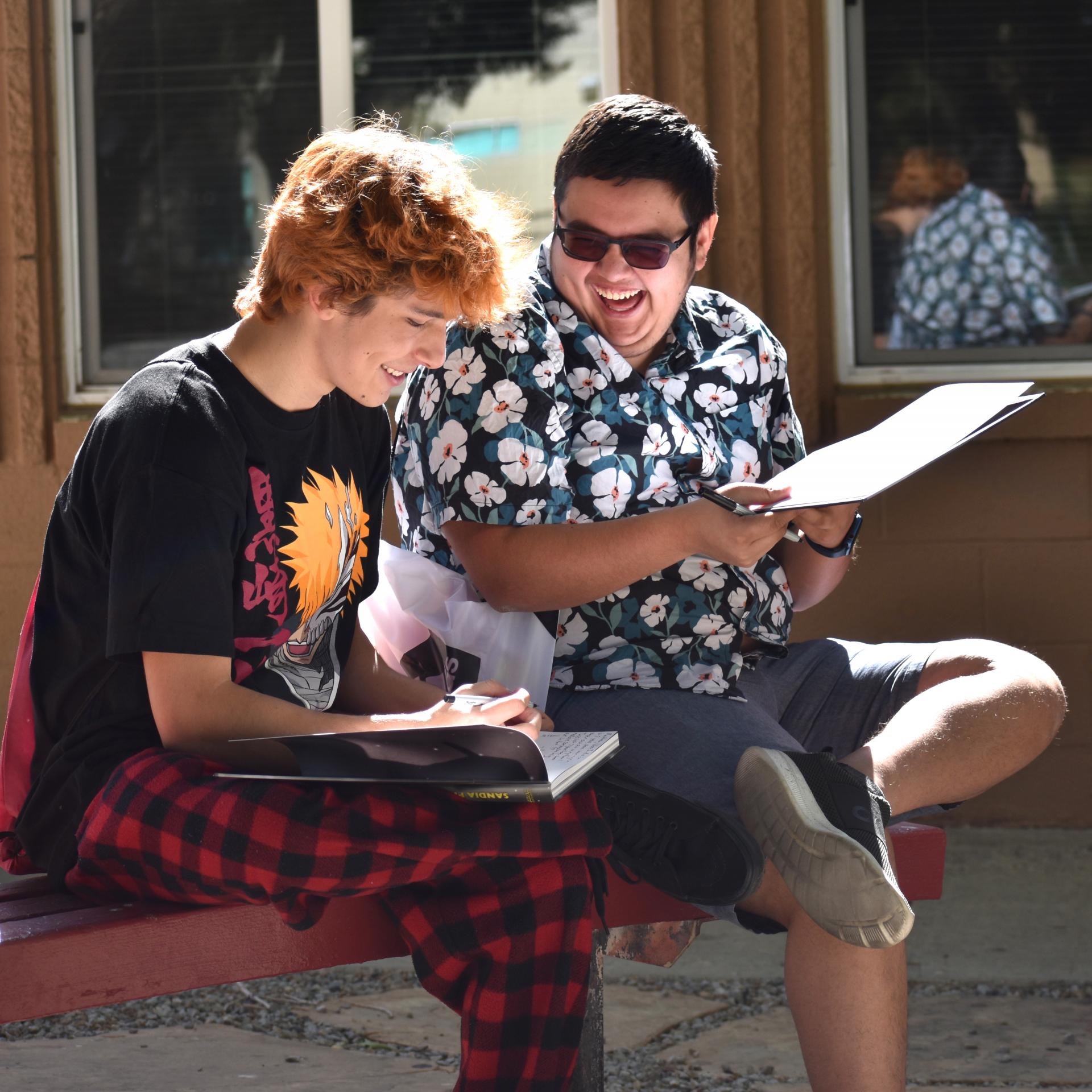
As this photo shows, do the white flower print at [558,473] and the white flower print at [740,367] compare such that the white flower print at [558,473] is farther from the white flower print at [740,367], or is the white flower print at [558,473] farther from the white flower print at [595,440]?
the white flower print at [740,367]

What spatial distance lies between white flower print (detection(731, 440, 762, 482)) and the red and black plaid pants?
85cm

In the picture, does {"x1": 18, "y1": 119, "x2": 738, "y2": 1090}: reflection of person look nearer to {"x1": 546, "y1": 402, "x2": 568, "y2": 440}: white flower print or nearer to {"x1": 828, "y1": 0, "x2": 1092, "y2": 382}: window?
{"x1": 546, "y1": 402, "x2": 568, "y2": 440}: white flower print

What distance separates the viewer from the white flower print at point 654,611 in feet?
8.47

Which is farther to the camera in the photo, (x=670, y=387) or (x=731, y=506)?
(x=670, y=387)

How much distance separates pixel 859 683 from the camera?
273cm

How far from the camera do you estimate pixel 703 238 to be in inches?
107

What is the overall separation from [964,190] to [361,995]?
2.78m

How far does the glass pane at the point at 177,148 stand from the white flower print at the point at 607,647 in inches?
97.2

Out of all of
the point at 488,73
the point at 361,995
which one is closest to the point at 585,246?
the point at 361,995

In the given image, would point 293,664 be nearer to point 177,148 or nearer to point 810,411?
point 810,411

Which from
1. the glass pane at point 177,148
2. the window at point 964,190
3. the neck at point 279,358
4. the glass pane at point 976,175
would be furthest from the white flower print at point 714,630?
the glass pane at point 177,148

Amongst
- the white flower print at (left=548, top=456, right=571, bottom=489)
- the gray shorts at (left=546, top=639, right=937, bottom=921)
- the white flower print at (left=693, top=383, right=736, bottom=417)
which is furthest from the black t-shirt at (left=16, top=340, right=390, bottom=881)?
the white flower print at (left=693, top=383, right=736, bottom=417)

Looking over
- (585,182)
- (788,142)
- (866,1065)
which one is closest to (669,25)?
(788,142)

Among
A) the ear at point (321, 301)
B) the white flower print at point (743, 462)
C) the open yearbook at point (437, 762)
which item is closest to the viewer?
the open yearbook at point (437, 762)
